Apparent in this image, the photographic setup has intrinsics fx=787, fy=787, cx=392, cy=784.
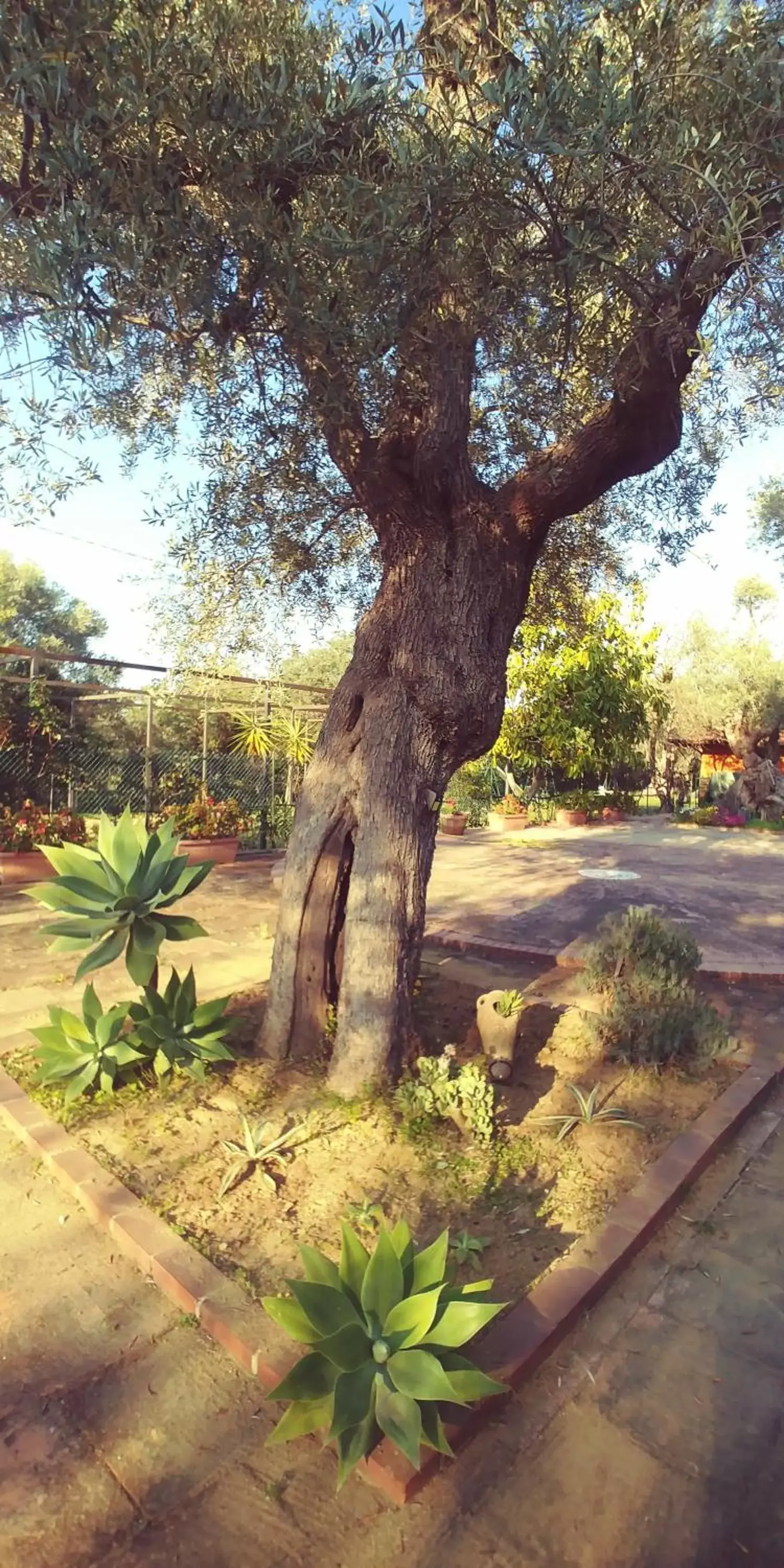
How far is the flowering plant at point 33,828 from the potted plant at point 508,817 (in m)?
11.2

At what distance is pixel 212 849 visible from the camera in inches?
466

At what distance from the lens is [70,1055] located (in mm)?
4023

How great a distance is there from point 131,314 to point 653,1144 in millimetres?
4934

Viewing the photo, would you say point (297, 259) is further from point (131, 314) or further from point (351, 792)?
point (351, 792)

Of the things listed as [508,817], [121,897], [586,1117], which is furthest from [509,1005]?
[508,817]

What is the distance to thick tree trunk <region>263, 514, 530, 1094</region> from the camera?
13.8ft

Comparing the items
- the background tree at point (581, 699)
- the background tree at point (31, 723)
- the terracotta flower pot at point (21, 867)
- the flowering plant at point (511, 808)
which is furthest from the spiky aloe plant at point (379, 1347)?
the flowering plant at point (511, 808)

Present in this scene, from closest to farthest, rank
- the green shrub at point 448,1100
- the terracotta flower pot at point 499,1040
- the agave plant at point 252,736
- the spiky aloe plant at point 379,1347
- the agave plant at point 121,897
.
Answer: the spiky aloe plant at point 379,1347 → the green shrub at point 448,1100 → the agave plant at point 121,897 → the terracotta flower pot at point 499,1040 → the agave plant at point 252,736

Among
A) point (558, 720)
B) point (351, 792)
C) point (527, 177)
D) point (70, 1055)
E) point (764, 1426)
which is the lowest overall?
point (764, 1426)

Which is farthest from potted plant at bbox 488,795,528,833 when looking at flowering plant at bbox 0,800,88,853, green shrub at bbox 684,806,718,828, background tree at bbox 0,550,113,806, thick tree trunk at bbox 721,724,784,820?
flowering plant at bbox 0,800,88,853

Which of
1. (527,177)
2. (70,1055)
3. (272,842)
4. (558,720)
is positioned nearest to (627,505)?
(527,177)

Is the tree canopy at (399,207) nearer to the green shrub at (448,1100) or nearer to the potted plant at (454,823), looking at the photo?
the green shrub at (448,1100)

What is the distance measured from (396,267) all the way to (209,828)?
9.01 meters

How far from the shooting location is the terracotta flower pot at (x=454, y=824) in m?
17.9
